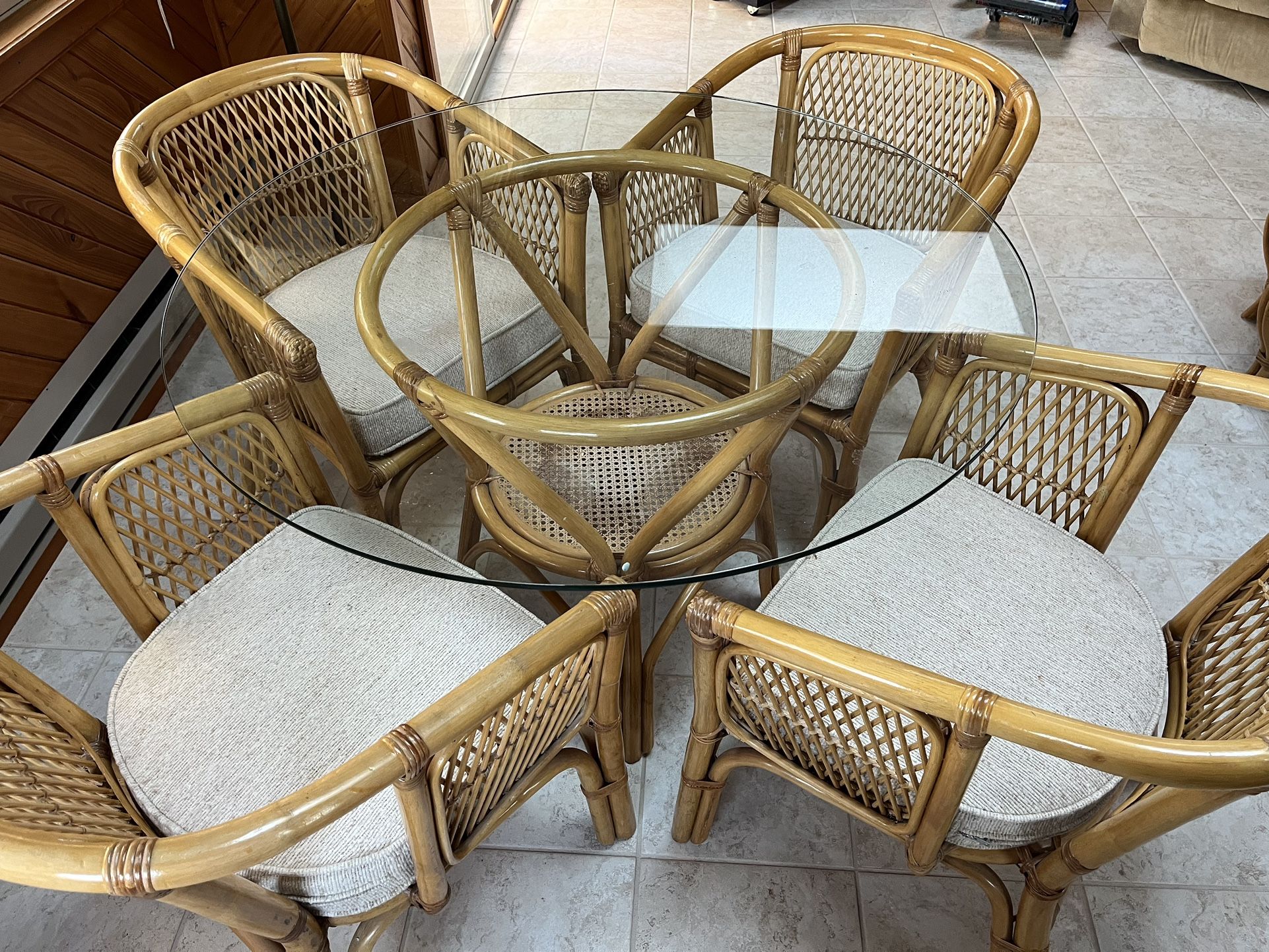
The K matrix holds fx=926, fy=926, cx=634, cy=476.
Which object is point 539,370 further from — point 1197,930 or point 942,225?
point 1197,930

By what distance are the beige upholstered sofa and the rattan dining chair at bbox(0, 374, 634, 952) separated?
3.70 m

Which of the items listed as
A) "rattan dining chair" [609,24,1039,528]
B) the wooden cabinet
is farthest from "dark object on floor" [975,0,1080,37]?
the wooden cabinet

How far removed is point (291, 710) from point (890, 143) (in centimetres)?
170

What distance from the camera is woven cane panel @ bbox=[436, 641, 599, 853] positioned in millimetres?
1051

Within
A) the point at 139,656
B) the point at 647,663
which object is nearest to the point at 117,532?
the point at 139,656

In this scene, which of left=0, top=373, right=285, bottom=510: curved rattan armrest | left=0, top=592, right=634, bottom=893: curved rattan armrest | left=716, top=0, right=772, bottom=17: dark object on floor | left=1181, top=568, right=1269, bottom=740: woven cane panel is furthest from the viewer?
left=716, top=0, right=772, bottom=17: dark object on floor

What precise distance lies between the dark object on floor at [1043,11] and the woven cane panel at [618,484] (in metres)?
3.64

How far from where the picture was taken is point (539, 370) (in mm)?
1585

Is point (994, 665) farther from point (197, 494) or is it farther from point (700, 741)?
point (197, 494)

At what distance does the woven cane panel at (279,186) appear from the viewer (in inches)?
64.4

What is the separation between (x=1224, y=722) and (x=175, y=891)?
112cm

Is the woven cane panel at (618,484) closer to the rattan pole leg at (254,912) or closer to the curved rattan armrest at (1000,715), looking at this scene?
the curved rattan armrest at (1000,715)

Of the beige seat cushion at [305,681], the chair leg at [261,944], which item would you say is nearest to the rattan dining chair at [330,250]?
the beige seat cushion at [305,681]

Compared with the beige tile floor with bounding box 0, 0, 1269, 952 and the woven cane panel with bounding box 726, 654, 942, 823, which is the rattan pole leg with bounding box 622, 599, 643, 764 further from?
the woven cane panel with bounding box 726, 654, 942, 823
